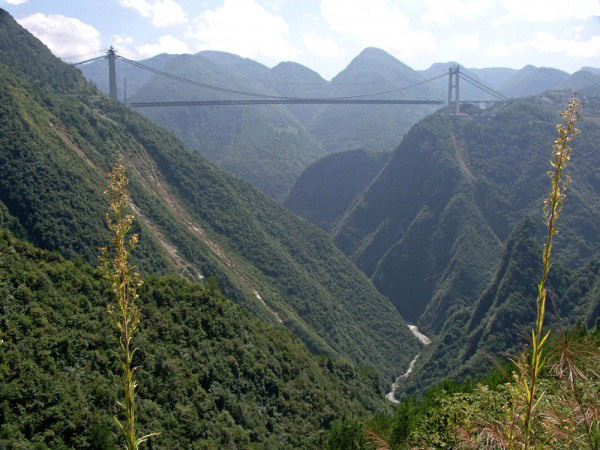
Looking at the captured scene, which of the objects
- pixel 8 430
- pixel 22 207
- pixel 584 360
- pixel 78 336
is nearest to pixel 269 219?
pixel 22 207

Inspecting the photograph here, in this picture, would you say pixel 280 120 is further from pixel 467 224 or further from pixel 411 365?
pixel 411 365

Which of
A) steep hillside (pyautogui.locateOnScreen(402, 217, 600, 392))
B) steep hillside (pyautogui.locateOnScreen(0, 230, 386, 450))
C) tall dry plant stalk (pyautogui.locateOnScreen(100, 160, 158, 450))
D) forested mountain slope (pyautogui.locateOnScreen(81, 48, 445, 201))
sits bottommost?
steep hillside (pyautogui.locateOnScreen(402, 217, 600, 392))

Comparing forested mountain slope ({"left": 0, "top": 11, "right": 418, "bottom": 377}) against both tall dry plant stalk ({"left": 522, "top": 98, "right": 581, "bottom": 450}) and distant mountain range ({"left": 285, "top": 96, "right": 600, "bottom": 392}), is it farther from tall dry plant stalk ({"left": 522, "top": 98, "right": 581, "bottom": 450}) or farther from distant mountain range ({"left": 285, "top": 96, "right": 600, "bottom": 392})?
tall dry plant stalk ({"left": 522, "top": 98, "right": 581, "bottom": 450})

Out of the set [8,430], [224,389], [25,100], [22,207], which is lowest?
[224,389]

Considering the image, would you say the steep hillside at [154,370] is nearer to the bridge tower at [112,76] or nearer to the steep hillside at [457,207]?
the steep hillside at [457,207]

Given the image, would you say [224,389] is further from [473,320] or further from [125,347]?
[473,320]

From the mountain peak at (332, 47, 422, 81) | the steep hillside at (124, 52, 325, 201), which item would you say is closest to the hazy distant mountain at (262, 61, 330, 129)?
the mountain peak at (332, 47, 422, 81)
